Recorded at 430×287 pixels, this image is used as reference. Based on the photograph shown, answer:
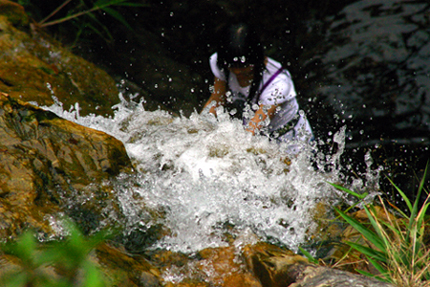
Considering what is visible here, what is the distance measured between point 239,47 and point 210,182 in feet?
3.19

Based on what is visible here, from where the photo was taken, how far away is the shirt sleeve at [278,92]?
274 centimetres

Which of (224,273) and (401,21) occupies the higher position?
(401,21)

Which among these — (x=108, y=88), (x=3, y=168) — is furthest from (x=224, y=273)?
(x=108, y=88)

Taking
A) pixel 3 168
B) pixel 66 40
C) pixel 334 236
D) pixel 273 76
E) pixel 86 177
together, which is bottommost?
pixel 334 236

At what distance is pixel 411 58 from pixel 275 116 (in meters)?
1.83

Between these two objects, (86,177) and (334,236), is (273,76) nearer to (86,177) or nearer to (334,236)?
(334,236)

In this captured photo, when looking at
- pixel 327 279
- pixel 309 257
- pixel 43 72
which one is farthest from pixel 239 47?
pixel 43 72

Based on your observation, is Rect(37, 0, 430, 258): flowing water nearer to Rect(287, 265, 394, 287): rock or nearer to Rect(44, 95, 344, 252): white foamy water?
Rect(44, 95, 344, 252): white foamy water

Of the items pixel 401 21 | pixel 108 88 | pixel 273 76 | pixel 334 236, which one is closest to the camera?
pixel 334 236

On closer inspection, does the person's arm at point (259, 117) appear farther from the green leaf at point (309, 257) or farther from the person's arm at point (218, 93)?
the green leaf at point (309, 257)

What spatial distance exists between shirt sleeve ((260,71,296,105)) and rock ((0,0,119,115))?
4.63 feet

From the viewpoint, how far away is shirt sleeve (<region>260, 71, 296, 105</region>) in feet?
8.98

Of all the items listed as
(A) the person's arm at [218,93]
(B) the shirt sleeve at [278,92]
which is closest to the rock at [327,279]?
(B) the shirt sleeve at [278,92]

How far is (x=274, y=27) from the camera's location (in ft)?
14.7
